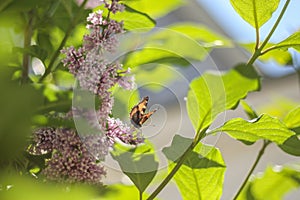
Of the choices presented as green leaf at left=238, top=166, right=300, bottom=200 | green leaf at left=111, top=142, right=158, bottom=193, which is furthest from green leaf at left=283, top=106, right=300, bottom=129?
green leaf at left=111, top=142, right=158, bottom=193

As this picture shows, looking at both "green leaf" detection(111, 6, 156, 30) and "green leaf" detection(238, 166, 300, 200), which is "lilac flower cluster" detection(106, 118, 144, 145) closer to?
"green leaf" detection(111, 6, 156, 30)

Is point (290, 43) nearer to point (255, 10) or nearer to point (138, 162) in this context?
point (255, 10)

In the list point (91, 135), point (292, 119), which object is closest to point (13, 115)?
point (91, 135)

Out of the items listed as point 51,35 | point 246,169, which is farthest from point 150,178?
point 246,169

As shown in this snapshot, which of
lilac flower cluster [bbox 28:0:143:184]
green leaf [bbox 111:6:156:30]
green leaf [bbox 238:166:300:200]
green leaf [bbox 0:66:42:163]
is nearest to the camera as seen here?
green leaf [bbox 0:66:42:163]

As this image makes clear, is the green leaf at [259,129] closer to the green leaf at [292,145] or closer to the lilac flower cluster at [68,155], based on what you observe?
the green leaf at [292,145]

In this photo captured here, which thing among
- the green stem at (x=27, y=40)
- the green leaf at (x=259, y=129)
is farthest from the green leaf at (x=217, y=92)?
the green stem at (x=27, y=40)
